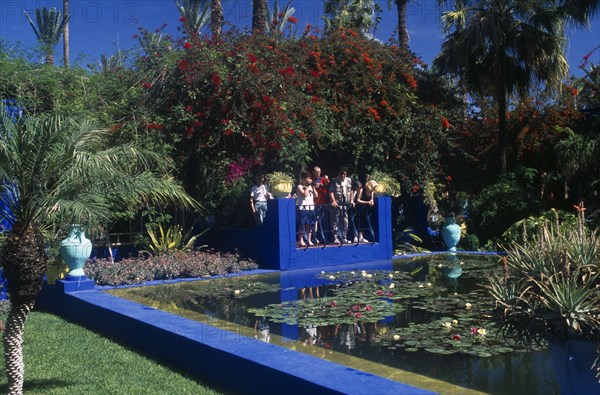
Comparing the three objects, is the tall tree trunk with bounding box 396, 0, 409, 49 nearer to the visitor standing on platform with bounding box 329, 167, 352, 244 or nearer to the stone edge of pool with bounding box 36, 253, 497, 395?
the visitor standing on platform with bounding box 329, 167, 352, 244

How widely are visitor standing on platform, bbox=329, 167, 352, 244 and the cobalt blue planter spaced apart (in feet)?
9.96

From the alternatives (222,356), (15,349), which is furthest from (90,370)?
(222,356)

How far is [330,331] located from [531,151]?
1257 centimetres

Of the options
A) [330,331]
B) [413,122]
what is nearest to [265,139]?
[413,122]

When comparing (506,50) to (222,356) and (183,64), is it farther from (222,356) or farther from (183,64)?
(222,356)

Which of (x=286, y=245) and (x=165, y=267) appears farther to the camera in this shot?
(x=286, y=245)

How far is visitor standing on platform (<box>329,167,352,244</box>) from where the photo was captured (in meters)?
14.3

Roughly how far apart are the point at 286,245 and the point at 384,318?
527 cm

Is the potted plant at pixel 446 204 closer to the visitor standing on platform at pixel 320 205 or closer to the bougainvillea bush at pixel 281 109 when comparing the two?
the bougainvillea bush at pixel 281 109

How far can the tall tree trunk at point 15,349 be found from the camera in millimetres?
5617

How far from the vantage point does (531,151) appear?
1845 cm

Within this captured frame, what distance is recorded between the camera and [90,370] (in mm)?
6613

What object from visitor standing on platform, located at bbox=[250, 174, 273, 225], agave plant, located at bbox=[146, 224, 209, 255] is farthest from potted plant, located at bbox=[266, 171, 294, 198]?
agave plant, located at bbox=[146, 224, 209, 255]

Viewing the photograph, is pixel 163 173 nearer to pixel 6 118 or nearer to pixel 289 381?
pixel 6 118
